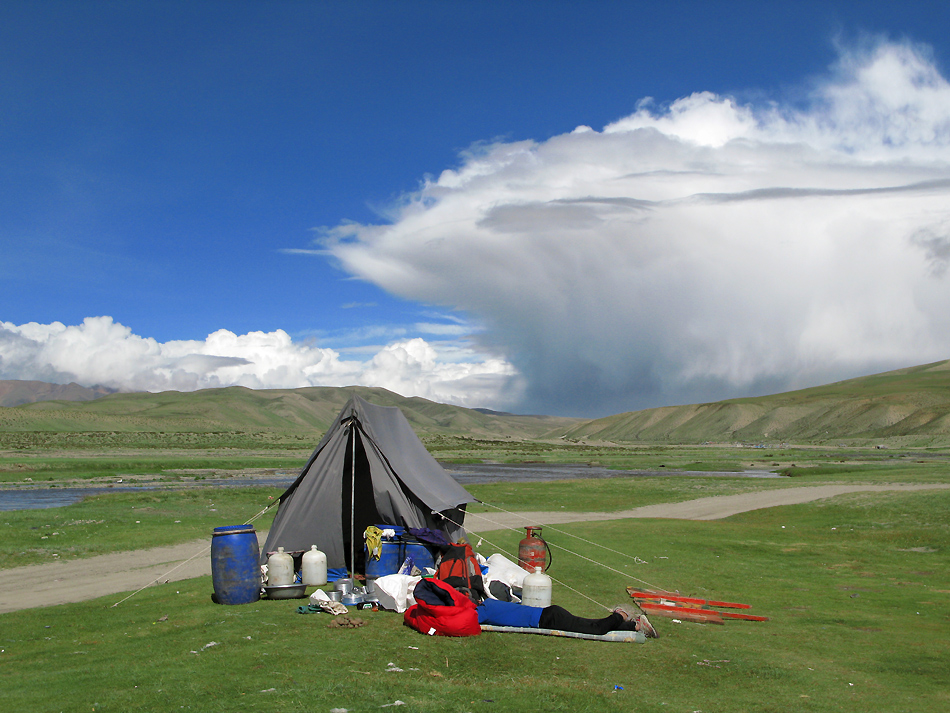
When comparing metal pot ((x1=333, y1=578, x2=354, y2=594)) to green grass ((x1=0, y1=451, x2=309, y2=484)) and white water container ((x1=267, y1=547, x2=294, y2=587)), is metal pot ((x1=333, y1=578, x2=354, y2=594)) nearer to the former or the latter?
white water container ((x1=267, y1=547, x2=294, y2=587))

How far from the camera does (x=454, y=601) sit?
36.3 feet

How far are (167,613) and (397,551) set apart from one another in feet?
14.6

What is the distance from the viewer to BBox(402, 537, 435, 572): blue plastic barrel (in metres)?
14.5

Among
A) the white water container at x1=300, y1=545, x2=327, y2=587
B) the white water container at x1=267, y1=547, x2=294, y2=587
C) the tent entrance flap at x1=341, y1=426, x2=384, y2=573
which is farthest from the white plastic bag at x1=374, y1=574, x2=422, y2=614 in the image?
the tent entrance flap at x1=341, y1=426, x2=384, y2=573

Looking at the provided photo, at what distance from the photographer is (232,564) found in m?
12.5

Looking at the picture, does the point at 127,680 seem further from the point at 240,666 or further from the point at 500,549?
the point at 500,549

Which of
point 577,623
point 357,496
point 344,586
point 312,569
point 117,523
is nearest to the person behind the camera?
point 577,623

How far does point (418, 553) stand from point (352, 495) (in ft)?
7.06

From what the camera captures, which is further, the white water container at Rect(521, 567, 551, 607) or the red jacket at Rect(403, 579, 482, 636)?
the white water container at Rect(521, 567, 551, 607)

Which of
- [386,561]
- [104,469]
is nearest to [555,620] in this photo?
[386,561]

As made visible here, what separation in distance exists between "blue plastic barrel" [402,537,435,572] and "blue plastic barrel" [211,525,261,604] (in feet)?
10.5

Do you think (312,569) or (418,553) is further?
(418,553)

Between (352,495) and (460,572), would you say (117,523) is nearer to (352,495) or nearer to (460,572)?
(352,495)

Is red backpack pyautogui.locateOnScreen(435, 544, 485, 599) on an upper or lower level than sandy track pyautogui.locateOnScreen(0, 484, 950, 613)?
upper
